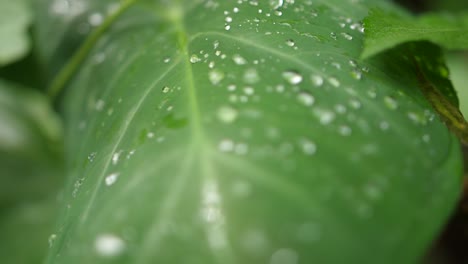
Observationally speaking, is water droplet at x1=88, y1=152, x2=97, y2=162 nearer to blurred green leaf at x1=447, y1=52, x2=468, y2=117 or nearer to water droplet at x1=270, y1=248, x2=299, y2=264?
water droplet at x1=270, y1=248, x2=299, y2=264

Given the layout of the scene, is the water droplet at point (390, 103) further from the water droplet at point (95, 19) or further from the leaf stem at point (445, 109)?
the water droplet at point (95, 19)

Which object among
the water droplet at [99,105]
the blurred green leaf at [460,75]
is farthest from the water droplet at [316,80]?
the blurred green leaf at [460,75]

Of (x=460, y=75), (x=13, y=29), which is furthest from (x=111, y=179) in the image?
(x=460, y=75)

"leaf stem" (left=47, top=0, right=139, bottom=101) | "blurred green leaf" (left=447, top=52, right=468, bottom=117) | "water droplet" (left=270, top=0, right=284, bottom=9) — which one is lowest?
"blurred green leaf" (left=447, top=52, right=468, bottom=117)

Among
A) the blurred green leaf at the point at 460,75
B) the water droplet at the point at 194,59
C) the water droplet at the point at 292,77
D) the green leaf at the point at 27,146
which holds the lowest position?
the blurred green leaf at the point at 460,75

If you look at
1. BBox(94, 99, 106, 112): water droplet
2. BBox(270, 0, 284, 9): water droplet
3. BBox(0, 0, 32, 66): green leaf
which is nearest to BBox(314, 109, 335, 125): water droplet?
BBox(270, 0, 284, 9): water droplet
